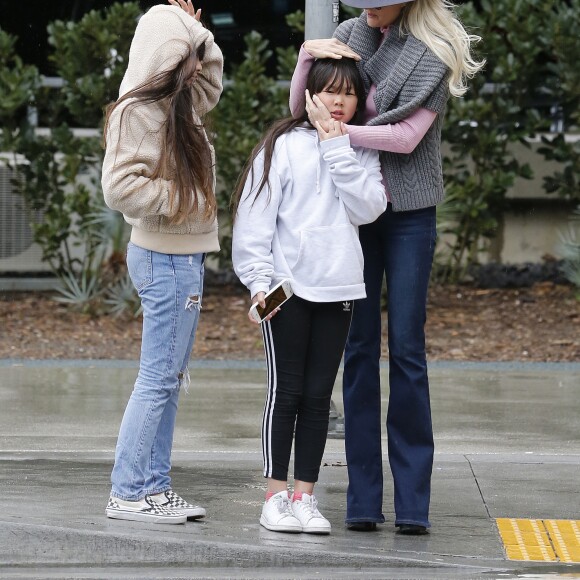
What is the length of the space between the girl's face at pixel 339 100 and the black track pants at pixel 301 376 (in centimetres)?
66

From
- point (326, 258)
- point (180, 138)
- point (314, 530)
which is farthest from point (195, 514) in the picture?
point (180, 138)

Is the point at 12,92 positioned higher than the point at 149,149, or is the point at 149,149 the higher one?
the point at 149,149

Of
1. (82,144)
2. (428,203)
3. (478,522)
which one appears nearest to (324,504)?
(478,522)

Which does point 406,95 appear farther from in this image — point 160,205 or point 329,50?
point 160,205

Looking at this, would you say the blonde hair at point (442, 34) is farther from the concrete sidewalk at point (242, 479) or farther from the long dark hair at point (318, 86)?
the concrete sidewalk at point (242, 479)

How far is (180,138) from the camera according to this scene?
458 centimetres

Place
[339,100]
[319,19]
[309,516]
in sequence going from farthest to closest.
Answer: [319,19] → [309,516] → [339,100]

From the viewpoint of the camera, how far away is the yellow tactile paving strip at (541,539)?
452 cm

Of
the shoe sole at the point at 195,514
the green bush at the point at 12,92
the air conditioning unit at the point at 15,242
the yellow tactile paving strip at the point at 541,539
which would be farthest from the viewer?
the air conditioning unit at the point at 15,242

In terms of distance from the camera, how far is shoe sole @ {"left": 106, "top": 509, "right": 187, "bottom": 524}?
4.68 meters

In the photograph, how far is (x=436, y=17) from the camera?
4609 mm

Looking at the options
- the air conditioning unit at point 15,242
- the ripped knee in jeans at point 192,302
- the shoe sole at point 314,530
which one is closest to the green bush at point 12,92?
the air conditioning unit at point 15,242

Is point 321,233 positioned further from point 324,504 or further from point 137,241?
point 324,504

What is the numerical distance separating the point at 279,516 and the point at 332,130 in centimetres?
138
